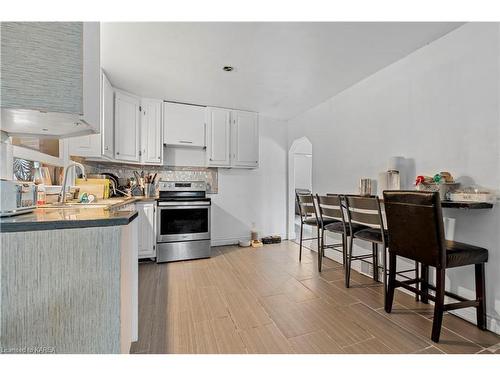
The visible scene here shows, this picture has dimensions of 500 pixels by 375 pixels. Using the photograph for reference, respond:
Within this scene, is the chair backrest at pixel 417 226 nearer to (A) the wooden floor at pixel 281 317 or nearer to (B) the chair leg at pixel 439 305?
(B) the chair leg at pixel 439 305

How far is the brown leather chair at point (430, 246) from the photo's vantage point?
1.58 metres

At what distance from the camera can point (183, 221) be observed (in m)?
3.43

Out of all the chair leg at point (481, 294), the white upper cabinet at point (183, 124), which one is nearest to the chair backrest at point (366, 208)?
the chair leg at point (481, 294)

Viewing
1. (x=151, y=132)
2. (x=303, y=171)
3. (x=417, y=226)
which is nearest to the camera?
(x=417, y=226)

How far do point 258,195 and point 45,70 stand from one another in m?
3.72

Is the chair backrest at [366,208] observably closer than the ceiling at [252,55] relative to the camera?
No

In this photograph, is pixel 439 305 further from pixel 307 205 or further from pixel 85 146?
pixel 85 146

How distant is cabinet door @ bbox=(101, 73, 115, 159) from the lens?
111 inches

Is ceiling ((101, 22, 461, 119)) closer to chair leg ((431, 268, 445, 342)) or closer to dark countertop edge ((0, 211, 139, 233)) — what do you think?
dark countertop edge ((0, 211, 139, 233))

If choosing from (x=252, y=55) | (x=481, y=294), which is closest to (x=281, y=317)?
(x=481, y=294)

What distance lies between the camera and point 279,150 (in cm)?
467

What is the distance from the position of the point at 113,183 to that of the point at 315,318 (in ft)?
9.80

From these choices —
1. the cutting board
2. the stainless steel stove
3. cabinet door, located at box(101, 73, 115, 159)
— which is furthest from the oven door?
cabinet door, located at box(101, 73, 115, 159)

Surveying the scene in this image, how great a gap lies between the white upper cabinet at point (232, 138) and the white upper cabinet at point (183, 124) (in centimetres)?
14
